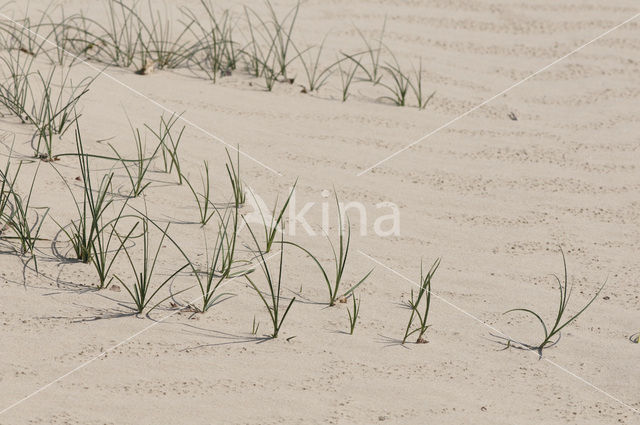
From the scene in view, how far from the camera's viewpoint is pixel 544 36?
4.65 meters

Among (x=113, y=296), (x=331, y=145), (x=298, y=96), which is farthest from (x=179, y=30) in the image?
(x=113, y=296)

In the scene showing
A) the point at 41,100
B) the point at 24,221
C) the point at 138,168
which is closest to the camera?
the point at 24,221

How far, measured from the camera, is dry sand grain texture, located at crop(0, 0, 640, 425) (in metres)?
2.35

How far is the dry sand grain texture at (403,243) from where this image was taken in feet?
7.70

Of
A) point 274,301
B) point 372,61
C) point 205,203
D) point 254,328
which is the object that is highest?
point 372,61

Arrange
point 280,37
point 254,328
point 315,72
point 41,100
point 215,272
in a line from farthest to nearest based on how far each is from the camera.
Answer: point 315,72 < point 280,37 < point 41,100 < point 215,272 < point 254,328

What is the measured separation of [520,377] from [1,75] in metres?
2.32

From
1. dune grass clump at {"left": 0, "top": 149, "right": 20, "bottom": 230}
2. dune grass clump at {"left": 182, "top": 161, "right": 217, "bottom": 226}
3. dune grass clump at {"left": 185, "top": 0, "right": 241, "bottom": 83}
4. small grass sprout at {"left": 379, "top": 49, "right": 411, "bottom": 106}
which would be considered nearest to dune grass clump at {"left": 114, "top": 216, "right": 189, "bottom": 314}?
dune grass clump at {"left": 182, "top": 161, "right": 217, "bottom": 226}

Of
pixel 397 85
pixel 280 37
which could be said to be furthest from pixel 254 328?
pixel 397 85

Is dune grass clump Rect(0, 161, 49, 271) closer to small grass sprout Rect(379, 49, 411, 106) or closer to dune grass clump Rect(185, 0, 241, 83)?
dune grass clump Rect(185, 0, 241, 83)

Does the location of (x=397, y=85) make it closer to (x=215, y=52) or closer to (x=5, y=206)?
(x=215, y=52)

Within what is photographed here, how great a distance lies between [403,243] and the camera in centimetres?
308

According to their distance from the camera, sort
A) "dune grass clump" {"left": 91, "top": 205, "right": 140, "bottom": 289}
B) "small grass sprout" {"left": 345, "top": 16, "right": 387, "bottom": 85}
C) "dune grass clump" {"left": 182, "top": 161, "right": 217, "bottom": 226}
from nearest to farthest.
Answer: "dune grass clump" {"left": 91, "top": 205, "right": 140, "bottom": 289}
"dune grass clump" {"left": 182, "top": 161, "right": 217, "bottom": 226}
"small grass sprout" {"left": 345, "top": 16, "right": 387, "bottom": 85}

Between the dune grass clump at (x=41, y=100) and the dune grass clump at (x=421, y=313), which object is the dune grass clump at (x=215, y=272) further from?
the dune grass clump at (x=41, y=100)
